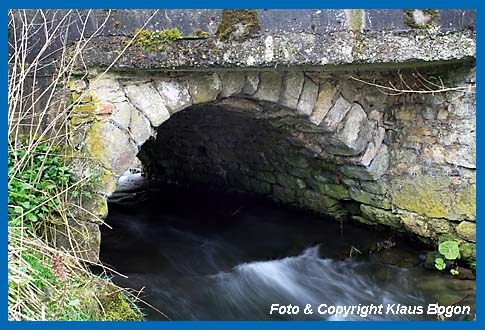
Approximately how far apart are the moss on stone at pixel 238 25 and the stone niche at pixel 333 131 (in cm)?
37

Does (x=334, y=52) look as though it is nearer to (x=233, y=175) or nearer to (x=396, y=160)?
(x=396, y=160)

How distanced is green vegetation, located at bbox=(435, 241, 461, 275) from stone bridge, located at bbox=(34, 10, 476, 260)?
0.36 feet

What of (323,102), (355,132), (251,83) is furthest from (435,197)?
(251,83)

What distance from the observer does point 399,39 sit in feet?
11.0

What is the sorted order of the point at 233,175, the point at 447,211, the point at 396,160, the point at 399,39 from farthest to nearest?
the point at 233,175 < the point at 396,160 < the point at 447,211 < the point at 399,39

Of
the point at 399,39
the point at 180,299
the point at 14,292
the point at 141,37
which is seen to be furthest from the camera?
the point at 180,299


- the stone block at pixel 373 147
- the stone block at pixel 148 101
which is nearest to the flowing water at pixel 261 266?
the stone block at pixel 373 147

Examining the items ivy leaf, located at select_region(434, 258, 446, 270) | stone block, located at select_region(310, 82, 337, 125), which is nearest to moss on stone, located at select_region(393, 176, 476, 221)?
ivy leaf, located at select_region(434, 258, 446, 270)

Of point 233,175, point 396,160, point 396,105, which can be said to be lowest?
point 233,175

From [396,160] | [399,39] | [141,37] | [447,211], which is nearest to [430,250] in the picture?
[447,211]

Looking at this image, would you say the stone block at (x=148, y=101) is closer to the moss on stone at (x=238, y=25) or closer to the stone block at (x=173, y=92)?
the stone block at (x=173, y=92)

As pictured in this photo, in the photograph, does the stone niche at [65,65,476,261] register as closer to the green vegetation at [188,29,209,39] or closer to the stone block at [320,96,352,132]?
the stone block at [320,96,352,132]

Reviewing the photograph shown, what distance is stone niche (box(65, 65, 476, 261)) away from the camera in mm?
3201

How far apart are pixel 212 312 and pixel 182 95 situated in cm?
145
